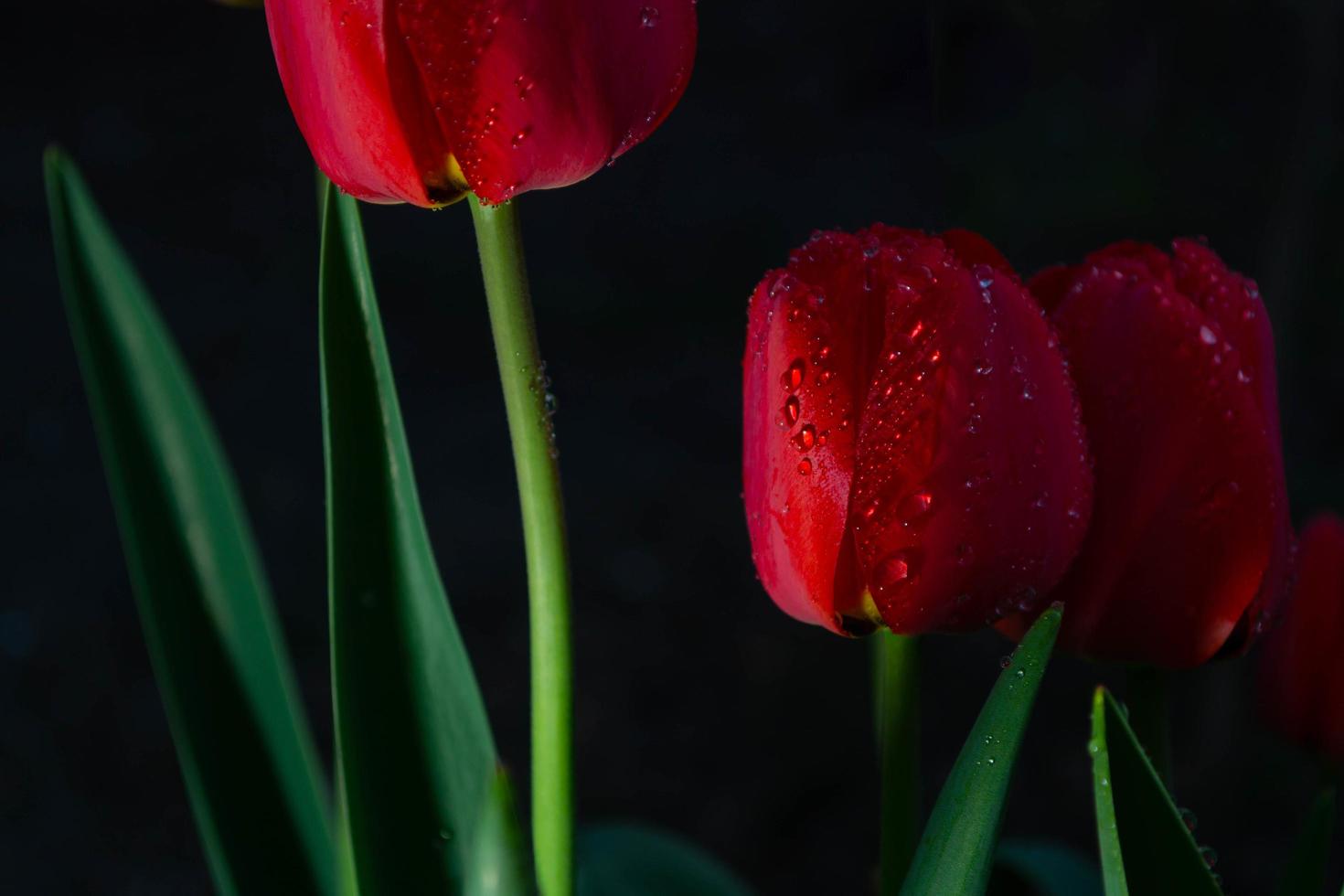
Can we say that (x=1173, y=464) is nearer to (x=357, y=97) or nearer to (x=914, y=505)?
(x=914, y=505)

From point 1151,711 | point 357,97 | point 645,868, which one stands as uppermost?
point 357,97

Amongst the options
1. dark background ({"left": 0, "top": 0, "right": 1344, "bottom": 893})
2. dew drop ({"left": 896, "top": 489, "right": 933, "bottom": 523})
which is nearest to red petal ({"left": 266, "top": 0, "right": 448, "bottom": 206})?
dew drop ({"left": 896, "top": 489, "right": 933, "bottom": 523})

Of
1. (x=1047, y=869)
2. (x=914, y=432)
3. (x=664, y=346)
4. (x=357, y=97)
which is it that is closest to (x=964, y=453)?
(x=914, y=432)

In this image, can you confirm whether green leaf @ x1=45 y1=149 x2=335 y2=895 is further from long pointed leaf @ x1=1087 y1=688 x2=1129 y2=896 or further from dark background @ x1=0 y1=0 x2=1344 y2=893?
dark background @ x1=0 y1=0 x2=1344 y2=893

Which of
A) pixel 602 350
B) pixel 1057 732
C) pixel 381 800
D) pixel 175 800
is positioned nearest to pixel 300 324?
pixel 602 350

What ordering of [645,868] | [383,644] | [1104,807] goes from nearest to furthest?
[1104,807], [383,644], [645,868]

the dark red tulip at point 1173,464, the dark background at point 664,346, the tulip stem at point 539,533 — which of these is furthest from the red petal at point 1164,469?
the dark background at point 664,346
